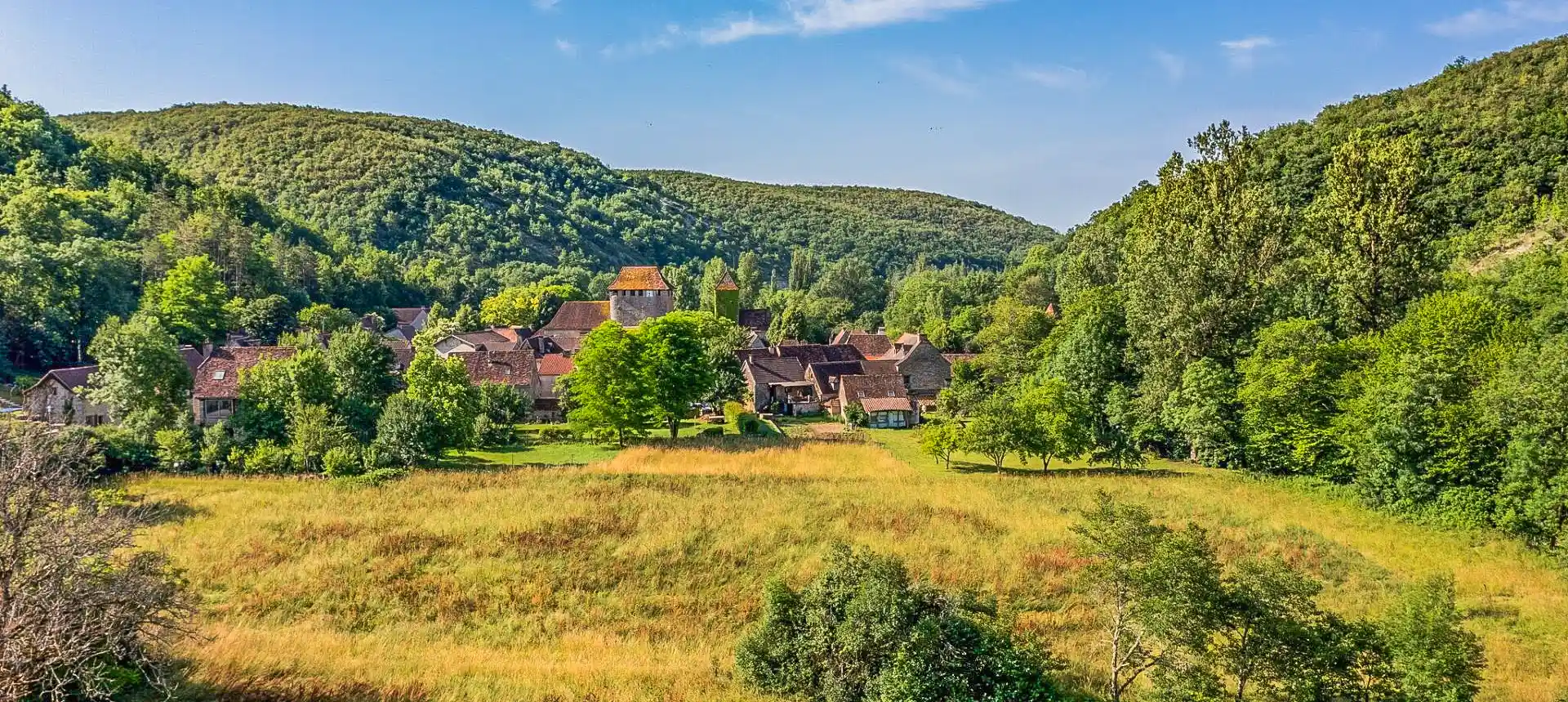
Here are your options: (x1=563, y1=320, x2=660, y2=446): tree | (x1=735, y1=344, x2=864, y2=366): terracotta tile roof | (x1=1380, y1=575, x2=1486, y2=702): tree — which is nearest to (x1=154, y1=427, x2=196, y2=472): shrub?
(x1=563, y1=320, x2=660, y2=446): tree

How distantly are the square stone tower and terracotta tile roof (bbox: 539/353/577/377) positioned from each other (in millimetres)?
13956

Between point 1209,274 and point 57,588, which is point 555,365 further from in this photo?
point 57,588

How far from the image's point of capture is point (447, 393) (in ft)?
127

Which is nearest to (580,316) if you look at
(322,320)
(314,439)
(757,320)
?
(757,320)

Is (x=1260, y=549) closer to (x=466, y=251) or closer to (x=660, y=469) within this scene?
(x=660, y=469)

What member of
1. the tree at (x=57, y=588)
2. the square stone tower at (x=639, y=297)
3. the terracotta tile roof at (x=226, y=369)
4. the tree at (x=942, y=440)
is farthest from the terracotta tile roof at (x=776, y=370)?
the tree at (x=57, y=588)

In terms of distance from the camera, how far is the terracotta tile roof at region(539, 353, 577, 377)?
5572 cm

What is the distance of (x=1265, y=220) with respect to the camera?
128ft

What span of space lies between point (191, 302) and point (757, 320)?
51.8 meters

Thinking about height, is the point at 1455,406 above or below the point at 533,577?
above

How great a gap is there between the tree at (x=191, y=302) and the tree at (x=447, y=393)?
85.0ft

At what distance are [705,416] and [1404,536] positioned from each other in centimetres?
3886

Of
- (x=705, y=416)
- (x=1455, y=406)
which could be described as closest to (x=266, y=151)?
(x=705, y=416)

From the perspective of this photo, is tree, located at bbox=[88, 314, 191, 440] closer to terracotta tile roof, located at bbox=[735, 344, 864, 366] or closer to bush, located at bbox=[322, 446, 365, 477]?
bush, located at bbox=[322, 446, 365, 477]
